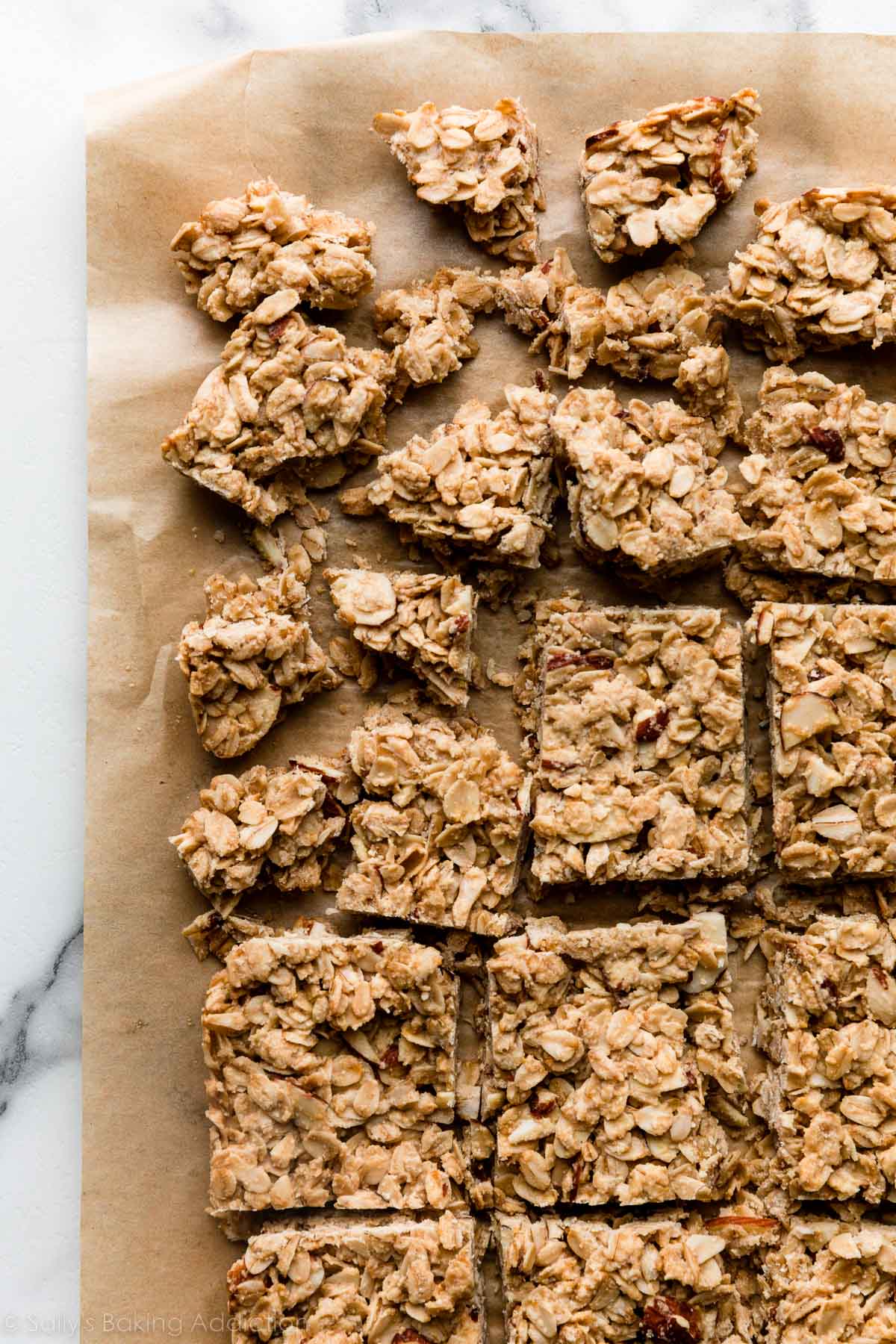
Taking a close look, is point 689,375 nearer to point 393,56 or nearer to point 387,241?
point 387,241

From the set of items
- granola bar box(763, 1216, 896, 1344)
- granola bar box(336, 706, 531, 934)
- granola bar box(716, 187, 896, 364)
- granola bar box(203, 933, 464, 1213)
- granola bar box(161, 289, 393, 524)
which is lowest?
granola bar box(763, 1216, 896, 1344)

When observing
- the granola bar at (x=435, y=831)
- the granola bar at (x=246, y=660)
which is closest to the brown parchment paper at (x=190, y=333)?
the granola bar at (x=246, y=660)

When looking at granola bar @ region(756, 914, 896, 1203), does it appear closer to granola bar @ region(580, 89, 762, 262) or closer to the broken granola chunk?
the broken granola chunk

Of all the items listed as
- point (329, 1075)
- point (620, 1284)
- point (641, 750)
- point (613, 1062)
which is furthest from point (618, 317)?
point (620, 1284)

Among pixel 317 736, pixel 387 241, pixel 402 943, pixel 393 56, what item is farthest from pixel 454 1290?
pixel 393 56

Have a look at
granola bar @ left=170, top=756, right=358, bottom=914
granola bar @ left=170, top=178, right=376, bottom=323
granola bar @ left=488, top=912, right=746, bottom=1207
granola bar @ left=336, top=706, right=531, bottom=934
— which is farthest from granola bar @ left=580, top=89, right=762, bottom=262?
granola bar @ left=488, top=912, right=746, bottom=1207
